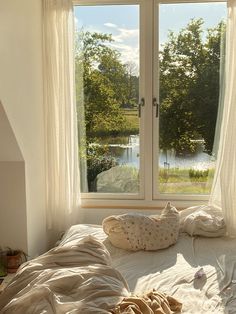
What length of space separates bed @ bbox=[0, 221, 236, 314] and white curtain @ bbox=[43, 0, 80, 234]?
0.40 meters

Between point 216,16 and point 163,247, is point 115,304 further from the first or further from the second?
point 216,16

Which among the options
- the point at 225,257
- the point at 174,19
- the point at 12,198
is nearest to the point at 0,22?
the point at 12,198

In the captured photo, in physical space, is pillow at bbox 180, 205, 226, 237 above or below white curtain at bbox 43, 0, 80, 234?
below

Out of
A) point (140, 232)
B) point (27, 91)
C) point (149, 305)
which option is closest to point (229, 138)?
point (140, 232)

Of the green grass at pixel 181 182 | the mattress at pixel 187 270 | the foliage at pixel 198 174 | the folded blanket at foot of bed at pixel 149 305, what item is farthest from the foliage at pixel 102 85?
the folded blanket at foot of bed at pixel 149 305

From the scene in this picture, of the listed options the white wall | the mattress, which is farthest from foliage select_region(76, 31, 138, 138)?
the mattress

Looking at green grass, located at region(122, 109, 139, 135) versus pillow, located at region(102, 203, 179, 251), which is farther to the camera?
green grass, located at region(122, 109, 139, 135)

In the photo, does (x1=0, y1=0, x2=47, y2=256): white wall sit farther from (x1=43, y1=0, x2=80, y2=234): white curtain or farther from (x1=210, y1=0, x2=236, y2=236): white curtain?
(x1=210, y1=0, x2=236, y2=236): white curtain

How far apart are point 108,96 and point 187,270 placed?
1666 mm

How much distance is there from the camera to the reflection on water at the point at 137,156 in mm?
3465

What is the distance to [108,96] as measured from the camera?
351 cm

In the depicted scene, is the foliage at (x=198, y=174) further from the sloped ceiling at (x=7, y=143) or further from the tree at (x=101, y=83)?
the sloped ceiling at (x=7, y=143)

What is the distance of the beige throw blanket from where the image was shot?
166cm

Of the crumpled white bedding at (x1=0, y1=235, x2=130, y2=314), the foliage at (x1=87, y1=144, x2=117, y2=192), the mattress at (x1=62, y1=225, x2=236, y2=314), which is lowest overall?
the mattress at (x1=62, y1=225, x2=236, y2=314)
